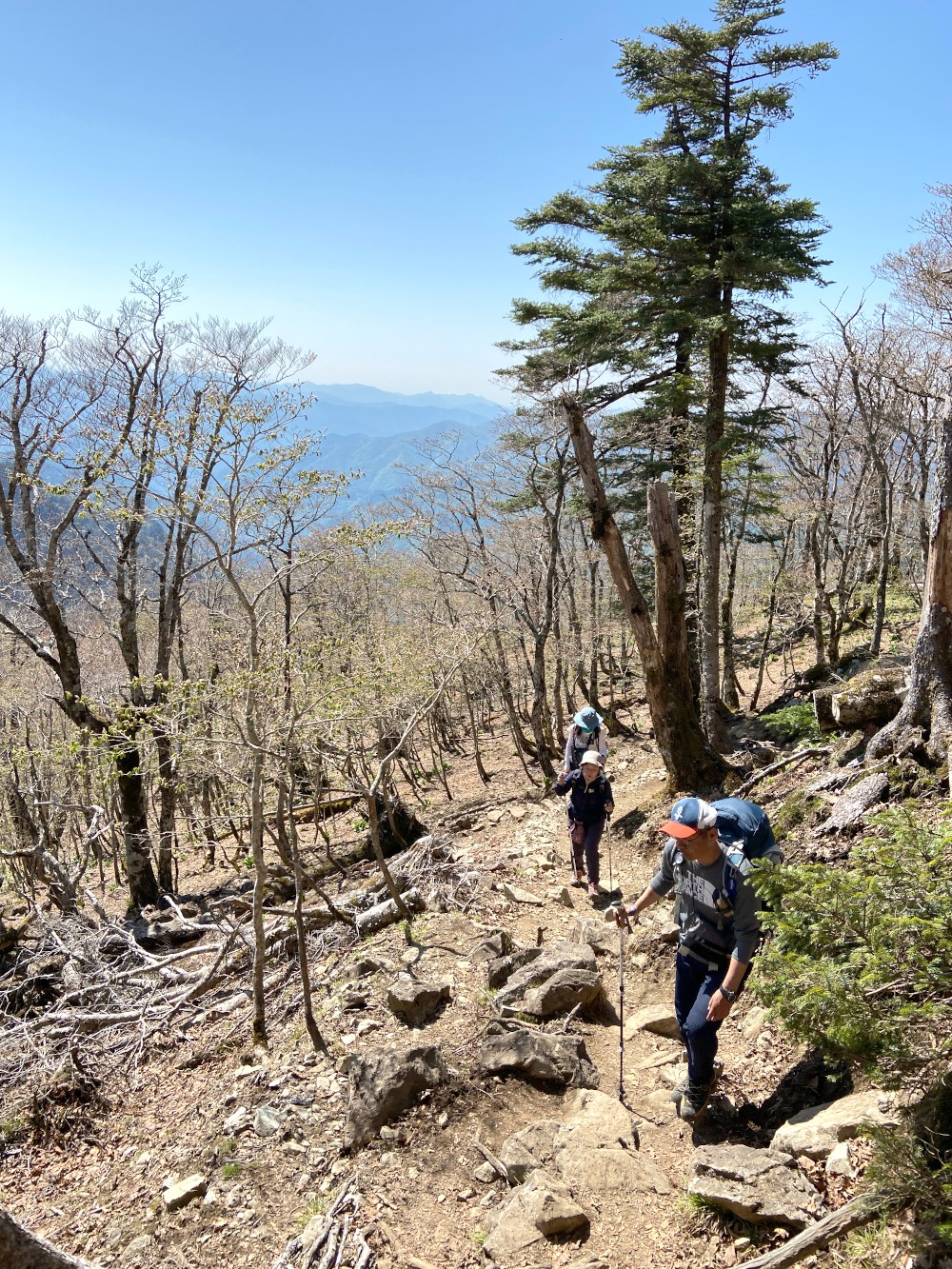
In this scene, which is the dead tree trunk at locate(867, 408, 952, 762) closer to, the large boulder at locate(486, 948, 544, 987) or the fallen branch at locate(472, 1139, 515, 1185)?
the large boulder at locate(486, 948, 544, 987)

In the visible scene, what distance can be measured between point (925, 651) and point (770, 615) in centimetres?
1111

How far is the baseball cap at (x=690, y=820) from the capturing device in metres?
3.60

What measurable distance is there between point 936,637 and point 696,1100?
3.99 metres

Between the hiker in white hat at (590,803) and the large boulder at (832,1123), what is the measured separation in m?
3.72

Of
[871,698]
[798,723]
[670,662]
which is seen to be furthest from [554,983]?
[798,723]

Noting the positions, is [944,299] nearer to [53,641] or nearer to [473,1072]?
[473,1072]

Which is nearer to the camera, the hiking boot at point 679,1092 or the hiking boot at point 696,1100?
the hiking boot at point 696,1100

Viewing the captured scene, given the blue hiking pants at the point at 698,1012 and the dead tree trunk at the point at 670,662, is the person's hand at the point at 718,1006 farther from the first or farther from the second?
the dead tree trunk at the point at 670,662

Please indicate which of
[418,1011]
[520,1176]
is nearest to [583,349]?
[418,1011]

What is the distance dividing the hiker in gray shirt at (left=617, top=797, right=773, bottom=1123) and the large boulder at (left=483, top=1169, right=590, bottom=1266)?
86cm

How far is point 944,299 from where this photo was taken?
541 inches

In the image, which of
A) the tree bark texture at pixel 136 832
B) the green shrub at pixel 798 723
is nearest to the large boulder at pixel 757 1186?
the green shrub at pixel 798 723

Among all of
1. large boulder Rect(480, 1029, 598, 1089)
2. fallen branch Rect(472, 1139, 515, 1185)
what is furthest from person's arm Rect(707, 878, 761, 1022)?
fallen branch Rect(472, 1139, 515, 1185)

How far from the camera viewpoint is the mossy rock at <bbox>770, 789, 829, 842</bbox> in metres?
5.80
